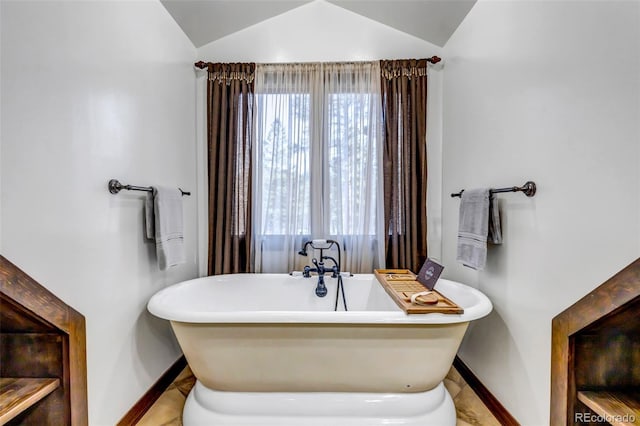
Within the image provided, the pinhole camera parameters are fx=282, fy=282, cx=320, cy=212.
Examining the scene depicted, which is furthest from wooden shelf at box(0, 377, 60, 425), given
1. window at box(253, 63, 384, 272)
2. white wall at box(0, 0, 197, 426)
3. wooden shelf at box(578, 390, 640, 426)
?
wooden shelf at box(578, 390, 640, 426)

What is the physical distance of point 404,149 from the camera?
224cm

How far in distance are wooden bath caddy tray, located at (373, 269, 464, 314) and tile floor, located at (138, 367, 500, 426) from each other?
665mm

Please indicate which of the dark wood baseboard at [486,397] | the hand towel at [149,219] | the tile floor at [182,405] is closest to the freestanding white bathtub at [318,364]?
the tile floor at [182,405]

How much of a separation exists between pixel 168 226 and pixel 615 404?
7.10 feet

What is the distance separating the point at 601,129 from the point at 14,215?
2.06m

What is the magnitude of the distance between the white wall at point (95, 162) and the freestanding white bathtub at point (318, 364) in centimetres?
28

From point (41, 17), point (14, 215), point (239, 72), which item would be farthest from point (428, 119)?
point (14, 215)

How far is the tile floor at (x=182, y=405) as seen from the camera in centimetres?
150

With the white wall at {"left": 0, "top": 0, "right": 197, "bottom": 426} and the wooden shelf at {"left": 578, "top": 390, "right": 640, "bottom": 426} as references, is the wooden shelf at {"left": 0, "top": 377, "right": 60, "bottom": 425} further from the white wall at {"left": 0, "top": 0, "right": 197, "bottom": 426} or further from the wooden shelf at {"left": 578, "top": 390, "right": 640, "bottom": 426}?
the wooden shelf at {"left": 578, "top": 390, "right": 640, "bottom": 426}

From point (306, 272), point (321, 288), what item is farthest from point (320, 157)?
point (321, 288)

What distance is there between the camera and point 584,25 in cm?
107

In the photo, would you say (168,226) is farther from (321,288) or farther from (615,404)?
(615,404)

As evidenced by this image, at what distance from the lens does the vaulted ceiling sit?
6.43 feet

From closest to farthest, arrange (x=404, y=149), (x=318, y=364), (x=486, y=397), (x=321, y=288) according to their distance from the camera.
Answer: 1. (x=318, y=364)
2. (x=486, y=397)
3. (x=321, y=288)
4. (x=404, y=149)
